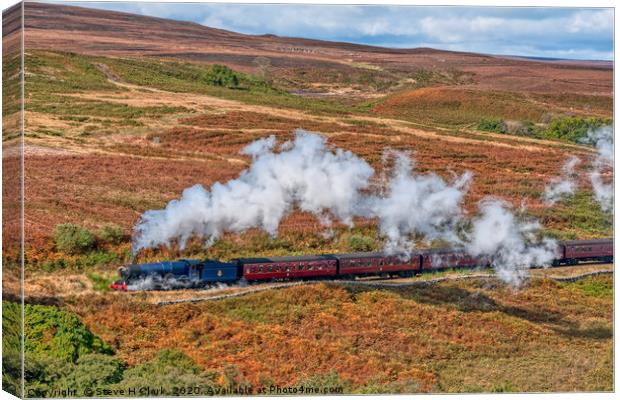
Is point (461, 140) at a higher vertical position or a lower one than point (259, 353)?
higher

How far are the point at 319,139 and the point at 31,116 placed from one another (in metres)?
5.31

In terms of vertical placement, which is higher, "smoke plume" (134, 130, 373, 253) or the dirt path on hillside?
the dirt path on hillside

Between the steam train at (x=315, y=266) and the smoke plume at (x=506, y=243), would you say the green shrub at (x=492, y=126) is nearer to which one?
the smoke plume at (x=506, y=243)

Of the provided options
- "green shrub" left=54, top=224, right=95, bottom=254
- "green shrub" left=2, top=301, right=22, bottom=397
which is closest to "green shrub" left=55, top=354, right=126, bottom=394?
"green shrub" left=2, top=301, right=22, bottom=397

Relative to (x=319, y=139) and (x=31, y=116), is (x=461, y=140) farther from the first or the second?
(x=31, y=116)

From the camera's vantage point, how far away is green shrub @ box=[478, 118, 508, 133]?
20.3 meters

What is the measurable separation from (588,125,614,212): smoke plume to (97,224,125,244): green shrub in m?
9.17

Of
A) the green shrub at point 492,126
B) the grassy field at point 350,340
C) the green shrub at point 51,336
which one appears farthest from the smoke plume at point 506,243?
the green shrub at point 51,336

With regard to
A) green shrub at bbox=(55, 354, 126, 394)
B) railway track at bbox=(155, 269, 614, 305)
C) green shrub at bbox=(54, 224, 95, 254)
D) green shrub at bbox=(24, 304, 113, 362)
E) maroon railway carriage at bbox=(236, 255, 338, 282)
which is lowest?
green shrub at bbox=(55, 354, 126, 394)

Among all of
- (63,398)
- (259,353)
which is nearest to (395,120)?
(259,353)

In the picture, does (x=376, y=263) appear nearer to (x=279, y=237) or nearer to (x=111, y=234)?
(x=279, y=237)

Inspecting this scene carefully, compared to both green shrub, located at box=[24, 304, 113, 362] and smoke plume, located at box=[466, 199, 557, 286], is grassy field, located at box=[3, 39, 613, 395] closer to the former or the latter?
green shrub, located at box=[24, 304, 113, 362]

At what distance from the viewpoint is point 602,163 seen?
1952 centimetres

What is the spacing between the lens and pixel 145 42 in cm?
1858
